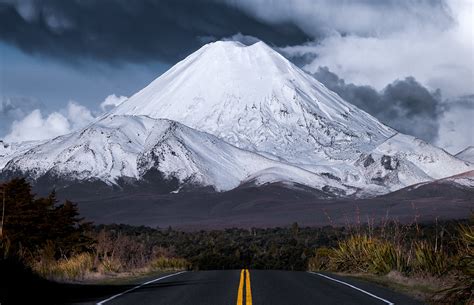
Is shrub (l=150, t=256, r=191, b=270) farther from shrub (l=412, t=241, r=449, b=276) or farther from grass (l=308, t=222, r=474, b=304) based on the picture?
shrub (l=412, t=241, r=449, b=276)

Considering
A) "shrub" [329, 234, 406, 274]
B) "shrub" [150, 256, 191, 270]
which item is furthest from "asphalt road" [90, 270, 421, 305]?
"shrub" [150, 256, 191, 270]

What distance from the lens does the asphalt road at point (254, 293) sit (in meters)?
19.0

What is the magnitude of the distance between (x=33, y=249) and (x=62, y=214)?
505 cm

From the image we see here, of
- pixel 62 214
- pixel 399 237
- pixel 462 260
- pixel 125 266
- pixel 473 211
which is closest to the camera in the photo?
pixel 462 260

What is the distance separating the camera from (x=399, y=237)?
99.9 ft

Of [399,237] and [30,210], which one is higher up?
[30,210]

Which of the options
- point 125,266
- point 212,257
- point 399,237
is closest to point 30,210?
point 125,266

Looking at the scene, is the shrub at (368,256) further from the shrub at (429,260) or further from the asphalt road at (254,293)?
the asphalt road at (254,293)

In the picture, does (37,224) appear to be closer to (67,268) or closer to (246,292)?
(67,268)

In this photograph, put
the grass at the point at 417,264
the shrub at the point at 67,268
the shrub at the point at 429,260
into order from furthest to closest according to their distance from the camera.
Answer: the shrub at the point at 429,260, the shrub at the point at 67,268, the grass at the point at 417,264

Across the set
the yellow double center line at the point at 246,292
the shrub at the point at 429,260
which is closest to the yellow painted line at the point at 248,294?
the yellow double center line at the point at 246,292

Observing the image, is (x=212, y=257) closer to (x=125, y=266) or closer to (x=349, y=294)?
(x=125, y=266)

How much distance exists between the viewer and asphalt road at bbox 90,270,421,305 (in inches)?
749

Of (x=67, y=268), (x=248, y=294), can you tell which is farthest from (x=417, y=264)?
(x=67, y=268)
